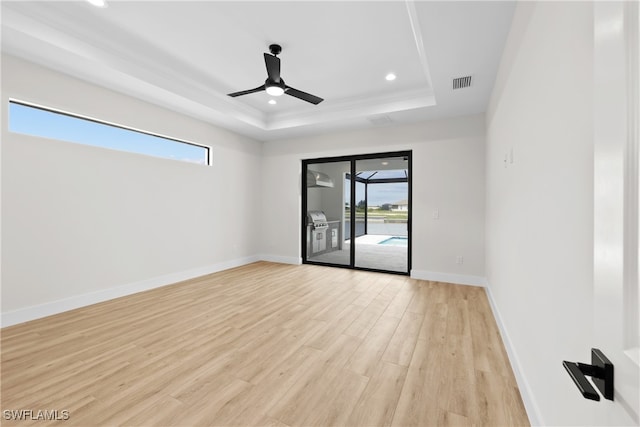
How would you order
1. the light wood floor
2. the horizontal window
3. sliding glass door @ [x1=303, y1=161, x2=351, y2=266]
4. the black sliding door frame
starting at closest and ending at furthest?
the light wood floor, the horizontal window, the black sliding door frame, sliding glass door @ [x1=303, y1=161, x2=351, y2=266]

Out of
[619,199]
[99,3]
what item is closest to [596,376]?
[619,199]

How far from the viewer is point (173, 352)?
7.16 feet

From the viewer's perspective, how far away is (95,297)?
130 inches

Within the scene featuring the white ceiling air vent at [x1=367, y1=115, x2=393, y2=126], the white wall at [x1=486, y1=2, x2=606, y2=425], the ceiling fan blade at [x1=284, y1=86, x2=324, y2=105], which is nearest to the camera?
→ the white wall at [x1=486, y1=2, x2=606, y2=425]

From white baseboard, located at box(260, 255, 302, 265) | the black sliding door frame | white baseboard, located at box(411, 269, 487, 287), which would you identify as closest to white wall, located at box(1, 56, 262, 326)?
white baseboard, located at box(260, 255, 302, 265)

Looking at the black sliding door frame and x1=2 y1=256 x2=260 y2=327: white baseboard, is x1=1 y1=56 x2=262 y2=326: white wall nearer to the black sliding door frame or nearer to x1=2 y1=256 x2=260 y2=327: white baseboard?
x1=2 y1=256 x2=260 y2=327: white baseboard

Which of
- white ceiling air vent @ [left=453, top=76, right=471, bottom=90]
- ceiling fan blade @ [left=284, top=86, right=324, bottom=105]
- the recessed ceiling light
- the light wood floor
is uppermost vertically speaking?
the recessed ceiling light

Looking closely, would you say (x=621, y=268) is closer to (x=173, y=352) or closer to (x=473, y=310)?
Result: (x=173, y=352)

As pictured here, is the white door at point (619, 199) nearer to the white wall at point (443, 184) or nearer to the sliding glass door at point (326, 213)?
the white wall at point (443, 184)

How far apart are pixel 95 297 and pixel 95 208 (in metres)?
1.10

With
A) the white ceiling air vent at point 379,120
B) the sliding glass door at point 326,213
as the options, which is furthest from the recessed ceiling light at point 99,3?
the sliding glass door at point 326,213

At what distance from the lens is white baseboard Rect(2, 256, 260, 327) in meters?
2.72

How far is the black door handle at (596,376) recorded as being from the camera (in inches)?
19.6

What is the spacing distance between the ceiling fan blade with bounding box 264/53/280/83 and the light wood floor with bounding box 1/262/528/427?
259cm
